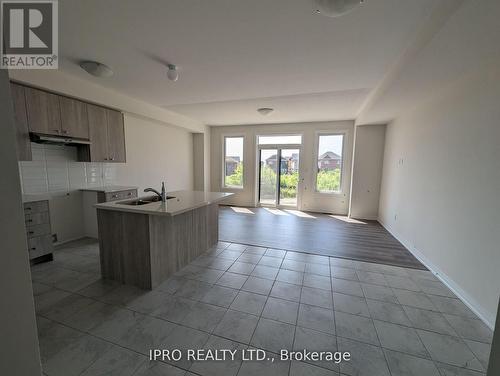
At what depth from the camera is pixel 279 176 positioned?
21.5 feet

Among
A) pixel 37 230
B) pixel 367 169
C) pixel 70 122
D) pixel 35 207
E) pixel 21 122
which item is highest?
pixel 70 122

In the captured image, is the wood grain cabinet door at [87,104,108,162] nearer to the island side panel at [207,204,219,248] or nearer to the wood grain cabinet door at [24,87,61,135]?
the wood grain cabinet door at [24,87,61,135]

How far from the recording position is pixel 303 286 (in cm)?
242

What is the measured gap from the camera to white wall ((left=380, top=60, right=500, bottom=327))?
1948mm

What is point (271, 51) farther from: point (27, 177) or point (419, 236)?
point (27, 177)

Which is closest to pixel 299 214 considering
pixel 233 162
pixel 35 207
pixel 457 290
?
pixel 233 162

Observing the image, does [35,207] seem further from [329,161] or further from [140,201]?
[329,161]

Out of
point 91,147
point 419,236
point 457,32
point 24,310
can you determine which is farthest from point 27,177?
point 419,236

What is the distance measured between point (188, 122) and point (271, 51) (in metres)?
3.96

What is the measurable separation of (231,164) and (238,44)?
4863mm

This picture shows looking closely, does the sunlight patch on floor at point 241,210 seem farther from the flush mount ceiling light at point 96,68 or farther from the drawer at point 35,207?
the flush mount ceiling light at point 96,68

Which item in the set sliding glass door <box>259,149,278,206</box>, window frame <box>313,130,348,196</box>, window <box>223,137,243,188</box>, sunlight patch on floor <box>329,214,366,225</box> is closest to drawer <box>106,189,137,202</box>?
window <box>223,137,243,188</box>

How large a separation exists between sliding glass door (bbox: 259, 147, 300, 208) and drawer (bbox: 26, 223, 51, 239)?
5010 millimetres

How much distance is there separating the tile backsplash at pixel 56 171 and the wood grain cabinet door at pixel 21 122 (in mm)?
347
